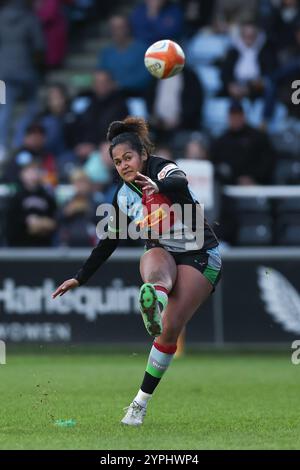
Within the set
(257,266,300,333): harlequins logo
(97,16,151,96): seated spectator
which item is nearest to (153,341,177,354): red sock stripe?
(257,266,300,333): harlequins logo

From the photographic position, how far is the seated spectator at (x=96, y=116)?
17500 millimetres

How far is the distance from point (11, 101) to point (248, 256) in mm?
5495

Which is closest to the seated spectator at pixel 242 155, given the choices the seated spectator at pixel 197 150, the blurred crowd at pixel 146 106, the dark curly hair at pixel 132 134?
the blurred crowd at pixel 146 106

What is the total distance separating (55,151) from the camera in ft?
59.3

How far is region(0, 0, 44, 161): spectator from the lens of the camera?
62.2 feet

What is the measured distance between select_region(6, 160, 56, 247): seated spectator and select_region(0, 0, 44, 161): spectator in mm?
2684

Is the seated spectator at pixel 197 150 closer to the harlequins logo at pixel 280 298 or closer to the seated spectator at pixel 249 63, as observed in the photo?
the seated spectator at pixel 249 63

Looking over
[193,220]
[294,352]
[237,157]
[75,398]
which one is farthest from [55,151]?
[193,220]

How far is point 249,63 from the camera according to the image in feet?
58.1

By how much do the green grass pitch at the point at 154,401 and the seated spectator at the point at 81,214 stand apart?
4.78ft

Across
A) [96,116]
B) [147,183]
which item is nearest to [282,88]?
[96,116]

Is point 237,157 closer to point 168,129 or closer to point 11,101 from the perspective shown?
point 168,129

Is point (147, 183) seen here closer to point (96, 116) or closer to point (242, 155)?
point (242, 155)

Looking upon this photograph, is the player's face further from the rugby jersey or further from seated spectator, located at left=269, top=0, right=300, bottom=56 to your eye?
seated spectator, located at left=269, top=0, right=300, bottom=56
